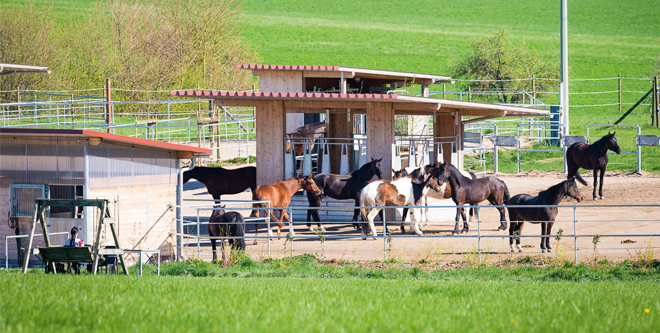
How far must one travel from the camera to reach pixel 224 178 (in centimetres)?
1800

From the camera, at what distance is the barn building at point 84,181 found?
13092 millimetres

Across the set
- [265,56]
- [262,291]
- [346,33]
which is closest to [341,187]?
[262,291]

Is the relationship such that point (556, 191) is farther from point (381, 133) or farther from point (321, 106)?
point (321, 106)

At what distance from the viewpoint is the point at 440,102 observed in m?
15.8

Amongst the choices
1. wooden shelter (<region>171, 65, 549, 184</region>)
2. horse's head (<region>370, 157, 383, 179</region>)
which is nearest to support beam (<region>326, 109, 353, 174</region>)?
Answer: wooden shelter (<region>171, 65, 549, 184</region>)

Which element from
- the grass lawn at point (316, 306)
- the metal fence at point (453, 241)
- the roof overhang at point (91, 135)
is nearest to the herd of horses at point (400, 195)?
the metal fence at point (453, 241)

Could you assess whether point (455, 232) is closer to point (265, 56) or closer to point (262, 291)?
point (262, 291)

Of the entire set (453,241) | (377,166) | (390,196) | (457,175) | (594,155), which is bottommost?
(453,241)

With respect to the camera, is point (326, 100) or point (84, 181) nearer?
point (84, 181)

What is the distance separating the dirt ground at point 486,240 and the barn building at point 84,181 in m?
1.40

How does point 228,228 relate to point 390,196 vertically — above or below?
below

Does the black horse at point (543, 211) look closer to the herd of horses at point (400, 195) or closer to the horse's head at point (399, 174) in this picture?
the herd of horses at point (400, 195)

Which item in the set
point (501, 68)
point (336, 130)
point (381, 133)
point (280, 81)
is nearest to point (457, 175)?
point (381, 133)

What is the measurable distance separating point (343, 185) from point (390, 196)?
161 cm
